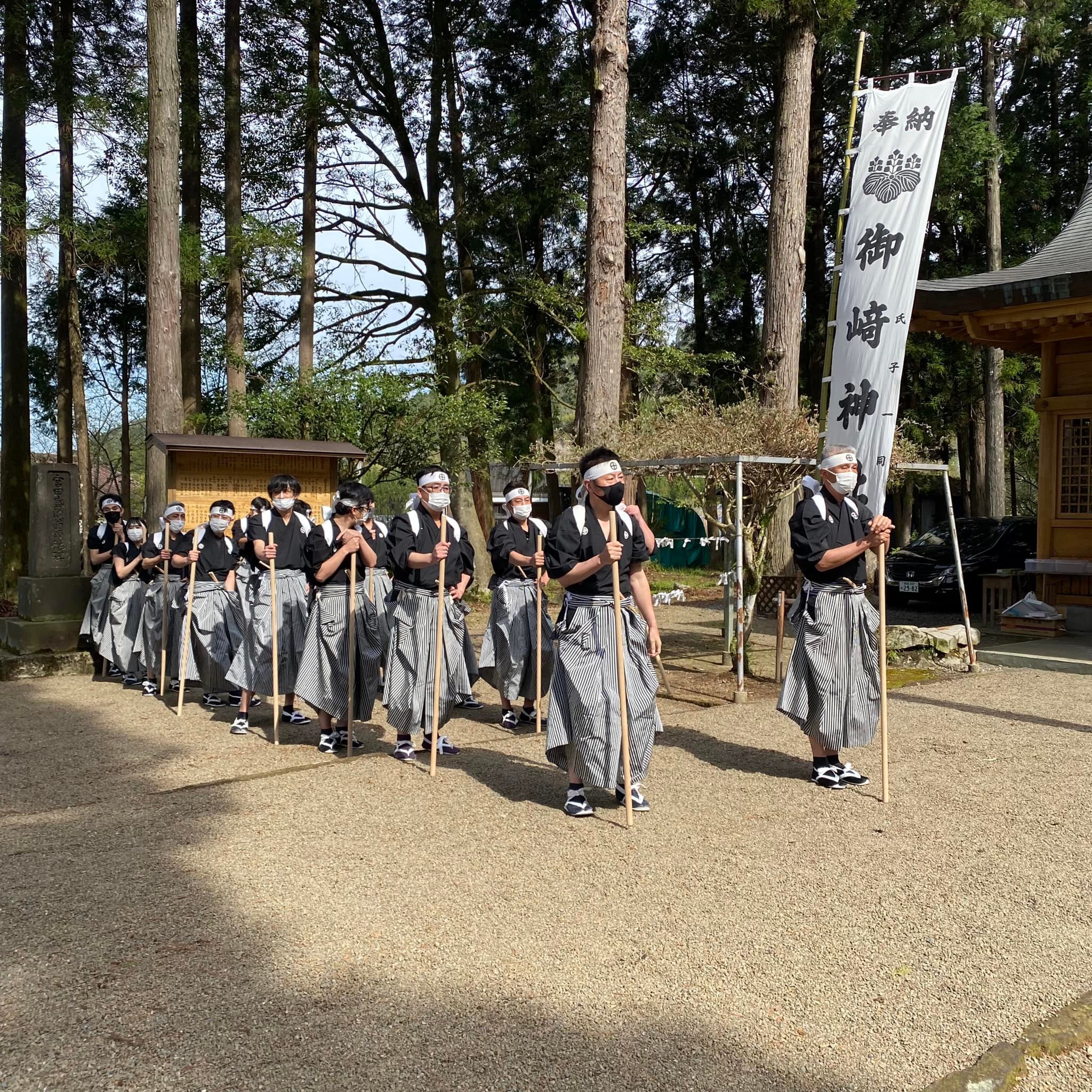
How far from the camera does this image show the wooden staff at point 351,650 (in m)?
6.62

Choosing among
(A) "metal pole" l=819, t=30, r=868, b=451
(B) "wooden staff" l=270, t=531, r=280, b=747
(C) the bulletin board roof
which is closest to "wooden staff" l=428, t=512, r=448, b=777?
(B) "wooden staff" l=270, t=531, r=280, b=747

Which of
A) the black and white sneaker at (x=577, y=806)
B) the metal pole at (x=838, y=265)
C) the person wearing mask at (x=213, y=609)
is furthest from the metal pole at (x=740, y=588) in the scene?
the person wearing mask at (x=213, y=609)

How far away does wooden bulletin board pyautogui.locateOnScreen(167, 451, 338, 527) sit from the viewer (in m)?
10.5

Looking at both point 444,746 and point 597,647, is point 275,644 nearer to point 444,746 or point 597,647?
point 444,746

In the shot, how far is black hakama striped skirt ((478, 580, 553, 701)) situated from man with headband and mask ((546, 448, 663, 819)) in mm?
2634

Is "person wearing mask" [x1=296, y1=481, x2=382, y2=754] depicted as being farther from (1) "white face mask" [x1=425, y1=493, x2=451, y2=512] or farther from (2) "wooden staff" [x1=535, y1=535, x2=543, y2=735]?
(2) "wooden staff" [x1=535, y1=535, x2=543, y2=735]

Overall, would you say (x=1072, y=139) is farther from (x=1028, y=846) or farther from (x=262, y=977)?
(x=262, y=977)

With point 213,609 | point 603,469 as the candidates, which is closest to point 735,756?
point 603,469

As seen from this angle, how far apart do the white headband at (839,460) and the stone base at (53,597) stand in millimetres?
8443

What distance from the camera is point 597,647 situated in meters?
5.06

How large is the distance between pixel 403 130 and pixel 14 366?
8481 millimetres

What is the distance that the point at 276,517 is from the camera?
7.66 m

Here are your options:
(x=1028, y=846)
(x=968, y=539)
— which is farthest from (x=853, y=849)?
(x=968, y=539)

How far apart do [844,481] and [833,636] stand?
2.89 feet
